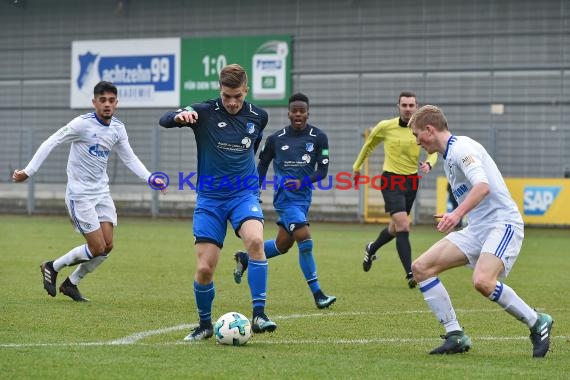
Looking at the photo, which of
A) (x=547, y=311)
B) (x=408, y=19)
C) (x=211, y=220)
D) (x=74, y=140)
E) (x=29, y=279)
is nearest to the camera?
(x=211, y=220)

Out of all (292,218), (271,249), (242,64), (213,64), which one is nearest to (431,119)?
(292,218)

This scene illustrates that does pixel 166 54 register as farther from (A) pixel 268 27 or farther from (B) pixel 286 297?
(B) pixel 286 297

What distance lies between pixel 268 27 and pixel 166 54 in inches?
128

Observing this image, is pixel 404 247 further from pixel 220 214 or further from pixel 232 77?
pixel 232 77

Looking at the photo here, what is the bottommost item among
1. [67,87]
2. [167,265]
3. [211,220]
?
→ [167,265]

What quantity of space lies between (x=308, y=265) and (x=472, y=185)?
160 inches

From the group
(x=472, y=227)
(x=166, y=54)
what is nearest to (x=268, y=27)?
(x=166, y=54)

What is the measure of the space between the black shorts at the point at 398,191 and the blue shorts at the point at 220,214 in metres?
5.35

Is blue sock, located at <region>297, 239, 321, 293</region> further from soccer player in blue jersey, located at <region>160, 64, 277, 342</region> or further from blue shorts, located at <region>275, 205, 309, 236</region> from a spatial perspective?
soccer player in blue jersey, located at <region>160, 64, 277, 342</region>

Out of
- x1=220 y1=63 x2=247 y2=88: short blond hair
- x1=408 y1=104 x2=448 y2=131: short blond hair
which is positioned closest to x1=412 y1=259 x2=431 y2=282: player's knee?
x1=408 y1=104 x2=448 y2=131: short blond hair

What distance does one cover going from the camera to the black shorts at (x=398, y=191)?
44.9ft

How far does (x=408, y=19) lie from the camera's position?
29.8 meters

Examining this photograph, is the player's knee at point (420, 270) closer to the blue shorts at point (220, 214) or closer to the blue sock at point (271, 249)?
the blue shorts at point (220, 214)

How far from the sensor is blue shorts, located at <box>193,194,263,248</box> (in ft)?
27.6
